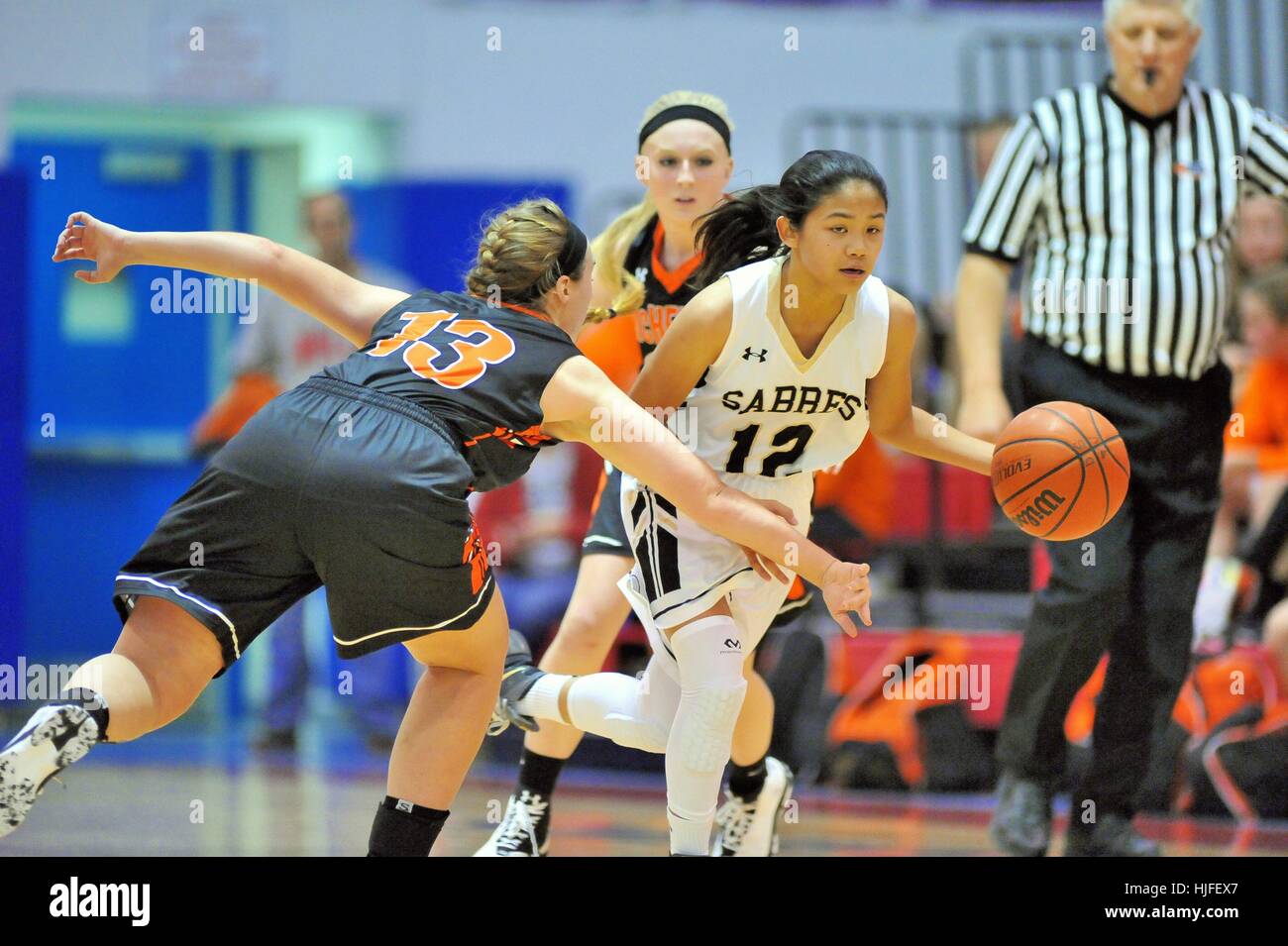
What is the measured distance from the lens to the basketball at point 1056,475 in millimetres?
3650

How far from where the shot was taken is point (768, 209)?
377 centimetres

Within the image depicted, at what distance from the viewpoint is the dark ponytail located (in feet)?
11.7

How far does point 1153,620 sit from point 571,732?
1.57 m

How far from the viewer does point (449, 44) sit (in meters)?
10.1

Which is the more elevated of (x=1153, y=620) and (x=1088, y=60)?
(x=1088, y=60)

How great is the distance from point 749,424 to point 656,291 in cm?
76

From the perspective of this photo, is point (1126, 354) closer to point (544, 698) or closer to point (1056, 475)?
point (1056, 475)

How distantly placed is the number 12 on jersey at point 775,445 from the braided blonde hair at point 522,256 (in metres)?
0.54

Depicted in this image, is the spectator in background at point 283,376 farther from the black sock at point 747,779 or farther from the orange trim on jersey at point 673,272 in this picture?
the black sock at point 747,779

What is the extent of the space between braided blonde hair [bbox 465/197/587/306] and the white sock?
0.91 m
